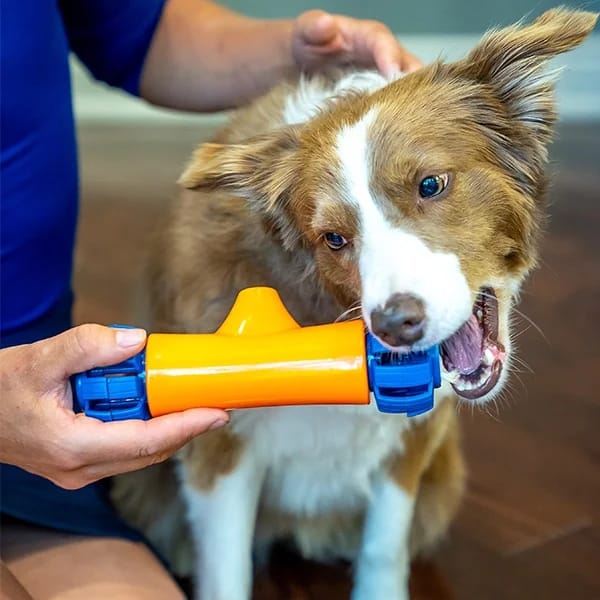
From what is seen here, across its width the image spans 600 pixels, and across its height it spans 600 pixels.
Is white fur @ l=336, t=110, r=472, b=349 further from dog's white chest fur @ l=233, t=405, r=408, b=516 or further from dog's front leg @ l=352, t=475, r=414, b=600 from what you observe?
dog's front leg @ l=352, t=475, r=414, b=600

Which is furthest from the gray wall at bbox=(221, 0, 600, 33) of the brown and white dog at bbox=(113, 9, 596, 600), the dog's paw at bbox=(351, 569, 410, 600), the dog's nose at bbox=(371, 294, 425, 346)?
the dog's nose at bbox=(371, 294, 425, 346)

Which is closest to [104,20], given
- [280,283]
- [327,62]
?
[327,62]

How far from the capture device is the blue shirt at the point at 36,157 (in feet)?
4.92

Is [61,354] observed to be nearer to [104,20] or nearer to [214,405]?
[214,405]

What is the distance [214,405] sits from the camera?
109 centimetres

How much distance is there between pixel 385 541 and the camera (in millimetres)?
1583

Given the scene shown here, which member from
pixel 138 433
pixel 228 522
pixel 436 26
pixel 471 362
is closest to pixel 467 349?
pixel 471 362

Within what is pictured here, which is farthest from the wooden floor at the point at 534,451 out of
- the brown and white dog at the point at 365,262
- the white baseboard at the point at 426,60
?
the white baseboard at the point at 426,60

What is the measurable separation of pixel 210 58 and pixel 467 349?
30.4 inches

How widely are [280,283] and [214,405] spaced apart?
365mm

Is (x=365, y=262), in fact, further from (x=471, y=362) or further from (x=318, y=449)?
(x=318, y=449)

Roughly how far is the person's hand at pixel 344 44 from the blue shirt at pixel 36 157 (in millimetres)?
337

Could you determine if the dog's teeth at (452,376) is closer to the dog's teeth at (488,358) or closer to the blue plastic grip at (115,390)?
the dog's teeth at (488,358)

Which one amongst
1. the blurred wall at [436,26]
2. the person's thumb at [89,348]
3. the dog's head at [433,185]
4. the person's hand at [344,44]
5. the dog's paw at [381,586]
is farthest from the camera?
the blurred wall at [436,26]
